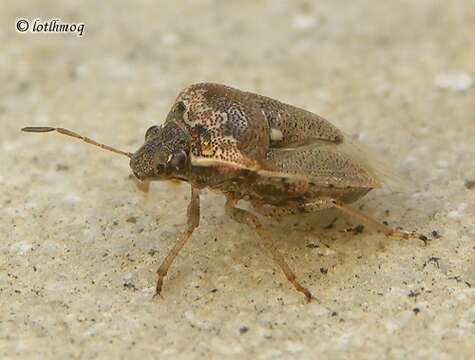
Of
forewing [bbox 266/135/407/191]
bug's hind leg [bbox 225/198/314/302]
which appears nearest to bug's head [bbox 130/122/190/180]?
bug's hind leg [bbox 225/198/314/302]

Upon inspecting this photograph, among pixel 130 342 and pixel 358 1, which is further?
pixel 358 1

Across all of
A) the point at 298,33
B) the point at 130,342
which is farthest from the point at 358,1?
the point at 130,342

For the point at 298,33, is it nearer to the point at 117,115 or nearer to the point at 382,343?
the point at 117,115

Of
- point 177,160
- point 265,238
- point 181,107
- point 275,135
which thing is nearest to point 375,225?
point 265,238

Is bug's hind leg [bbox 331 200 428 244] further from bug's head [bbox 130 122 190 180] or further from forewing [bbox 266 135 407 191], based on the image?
bug's head [bbox 130 122 190 180]

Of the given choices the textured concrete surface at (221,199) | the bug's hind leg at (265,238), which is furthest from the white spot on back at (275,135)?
the textured concrete surface at (221,199)

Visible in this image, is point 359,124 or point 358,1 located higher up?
point 358,1

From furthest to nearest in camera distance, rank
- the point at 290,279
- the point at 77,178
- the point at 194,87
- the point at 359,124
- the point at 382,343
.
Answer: the point at 359,124
the point at 77,178
the point at 194,87
the point at 290,279
the point at 382,343
